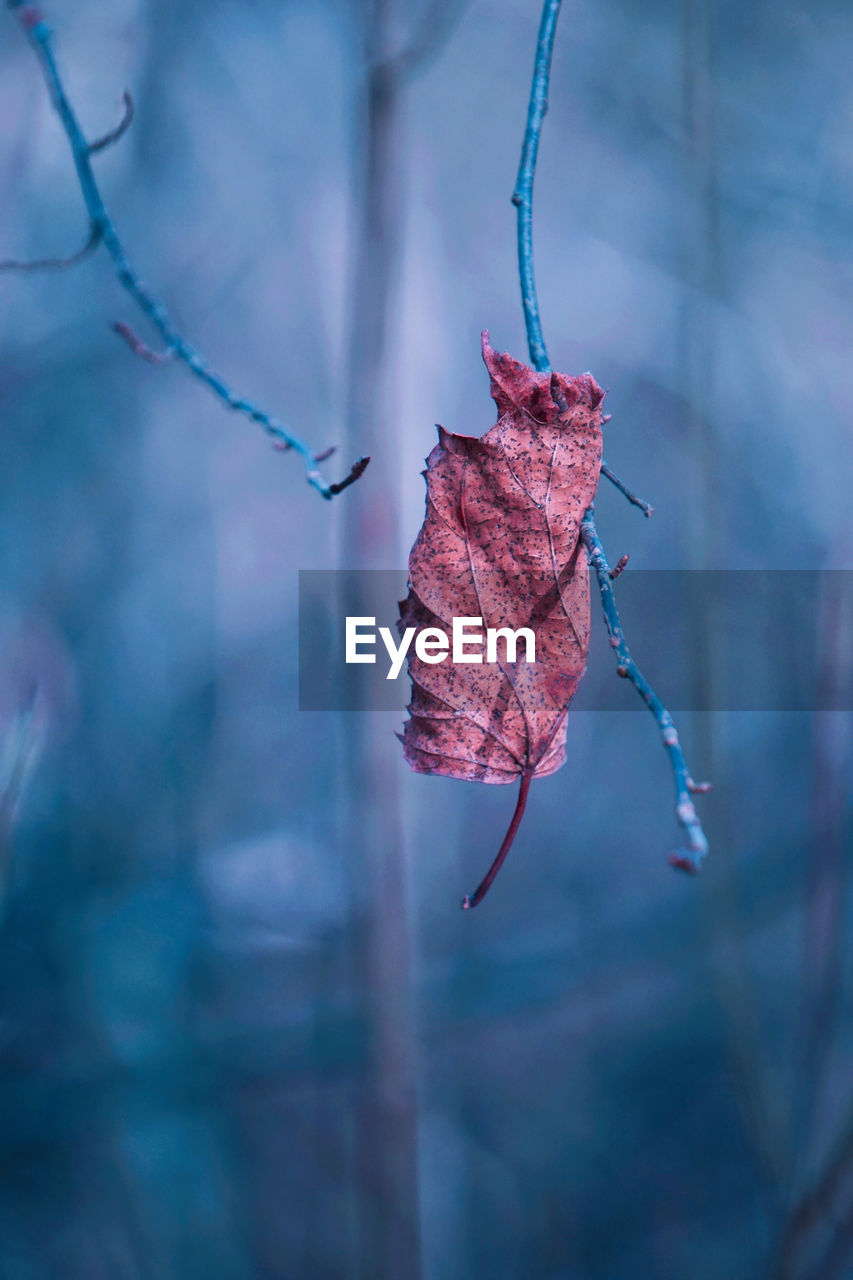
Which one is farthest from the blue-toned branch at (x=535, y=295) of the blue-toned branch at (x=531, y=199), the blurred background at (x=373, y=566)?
the blurred background at (x=373, y=566)

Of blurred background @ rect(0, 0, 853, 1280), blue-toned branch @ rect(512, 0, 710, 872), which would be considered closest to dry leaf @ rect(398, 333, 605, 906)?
blue-toned branch @ rect(512, 0, 710, 872)

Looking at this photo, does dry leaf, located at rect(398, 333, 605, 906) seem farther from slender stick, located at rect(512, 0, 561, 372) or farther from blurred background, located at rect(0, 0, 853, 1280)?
blurred background, located at rect(0, 0, 853, 1280)

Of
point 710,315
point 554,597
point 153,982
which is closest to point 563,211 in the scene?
point 710,315

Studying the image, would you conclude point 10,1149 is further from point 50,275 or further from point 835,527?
point 835,527

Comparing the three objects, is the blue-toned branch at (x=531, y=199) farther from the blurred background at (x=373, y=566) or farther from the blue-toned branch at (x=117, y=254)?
the blurred background at (x=373, y=566)

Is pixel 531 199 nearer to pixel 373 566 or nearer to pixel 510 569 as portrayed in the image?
pixel 510 569

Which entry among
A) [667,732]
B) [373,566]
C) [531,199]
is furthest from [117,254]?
[373,566]
